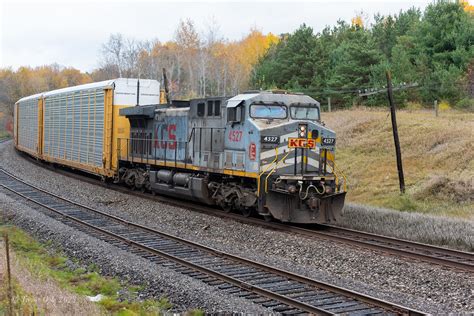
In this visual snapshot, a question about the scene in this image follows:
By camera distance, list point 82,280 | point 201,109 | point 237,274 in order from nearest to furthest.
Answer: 1. point 237,274
2. point 82,280
3. point 201,109

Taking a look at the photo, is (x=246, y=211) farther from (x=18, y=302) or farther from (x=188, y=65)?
(x=188, y=65)

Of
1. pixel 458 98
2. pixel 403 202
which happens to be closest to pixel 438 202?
pixel 403 202

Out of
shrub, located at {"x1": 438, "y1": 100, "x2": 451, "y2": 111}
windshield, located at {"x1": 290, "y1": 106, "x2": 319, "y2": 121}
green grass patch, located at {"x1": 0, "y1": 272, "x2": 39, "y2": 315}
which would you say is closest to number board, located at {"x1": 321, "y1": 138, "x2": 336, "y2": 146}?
windshield, located at {"x1": 290, "y1": 106, "x2": 319, "y2": 121}

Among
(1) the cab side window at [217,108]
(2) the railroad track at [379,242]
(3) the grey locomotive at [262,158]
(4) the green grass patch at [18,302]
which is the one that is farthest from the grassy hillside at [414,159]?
(4) the green grass patch at [18,302]

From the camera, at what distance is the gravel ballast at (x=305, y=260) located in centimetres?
709

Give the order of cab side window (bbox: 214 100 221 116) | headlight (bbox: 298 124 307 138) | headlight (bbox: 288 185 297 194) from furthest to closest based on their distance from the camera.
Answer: cab side window (bbox: 214 100 221 116), headlight (bbox: 298 124 307 138), headlight (bbox: 288 185 297 194)

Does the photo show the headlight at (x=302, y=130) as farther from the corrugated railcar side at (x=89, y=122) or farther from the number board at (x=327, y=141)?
the corrugated railcar side at (x=89, y=122)

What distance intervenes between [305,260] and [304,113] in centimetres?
487

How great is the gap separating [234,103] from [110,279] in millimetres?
6038

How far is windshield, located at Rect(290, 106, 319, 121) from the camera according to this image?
12984mm

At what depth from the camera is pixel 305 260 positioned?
30.3ft

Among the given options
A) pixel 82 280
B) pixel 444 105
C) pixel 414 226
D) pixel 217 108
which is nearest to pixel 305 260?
pixel 82 280

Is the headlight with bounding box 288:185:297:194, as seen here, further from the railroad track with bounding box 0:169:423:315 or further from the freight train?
the railroad track with bounding box 0:169:423:315

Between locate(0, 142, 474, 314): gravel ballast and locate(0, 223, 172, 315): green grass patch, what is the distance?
36 centimetres
